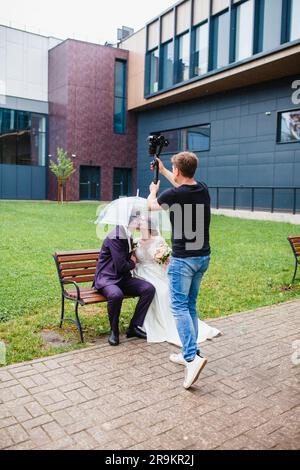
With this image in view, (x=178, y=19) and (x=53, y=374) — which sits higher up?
(x=178, y=19)

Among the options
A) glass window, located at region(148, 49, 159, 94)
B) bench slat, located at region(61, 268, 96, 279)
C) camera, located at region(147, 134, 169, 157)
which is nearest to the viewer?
camera, located at region(147, 134, 169, 157)

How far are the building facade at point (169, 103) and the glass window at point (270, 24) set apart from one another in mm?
54

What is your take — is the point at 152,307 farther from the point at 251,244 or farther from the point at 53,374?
the point at 251,244

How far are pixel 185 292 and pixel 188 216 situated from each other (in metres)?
0.67

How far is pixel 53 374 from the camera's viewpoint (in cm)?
419

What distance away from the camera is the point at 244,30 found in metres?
22.2

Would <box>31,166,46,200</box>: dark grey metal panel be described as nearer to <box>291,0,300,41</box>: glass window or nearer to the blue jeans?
<box>291,0,300,41</box>: glass window

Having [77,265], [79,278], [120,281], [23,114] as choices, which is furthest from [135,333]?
[23,114]

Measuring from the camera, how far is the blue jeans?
13.1ft

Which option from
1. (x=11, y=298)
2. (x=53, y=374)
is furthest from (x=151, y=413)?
(x=11, y=298)

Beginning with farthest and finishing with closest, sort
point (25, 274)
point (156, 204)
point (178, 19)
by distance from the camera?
point (178, 19), point (25, 274), point (156, 204)

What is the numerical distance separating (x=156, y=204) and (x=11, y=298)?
→ 3.68 metres

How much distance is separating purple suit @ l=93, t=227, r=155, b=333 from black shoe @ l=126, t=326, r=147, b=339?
51 mm

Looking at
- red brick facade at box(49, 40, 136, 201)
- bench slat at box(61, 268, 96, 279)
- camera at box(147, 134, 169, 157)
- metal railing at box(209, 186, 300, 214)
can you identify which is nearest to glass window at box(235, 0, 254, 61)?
metal railing at box(209, 186, 300, 214)
